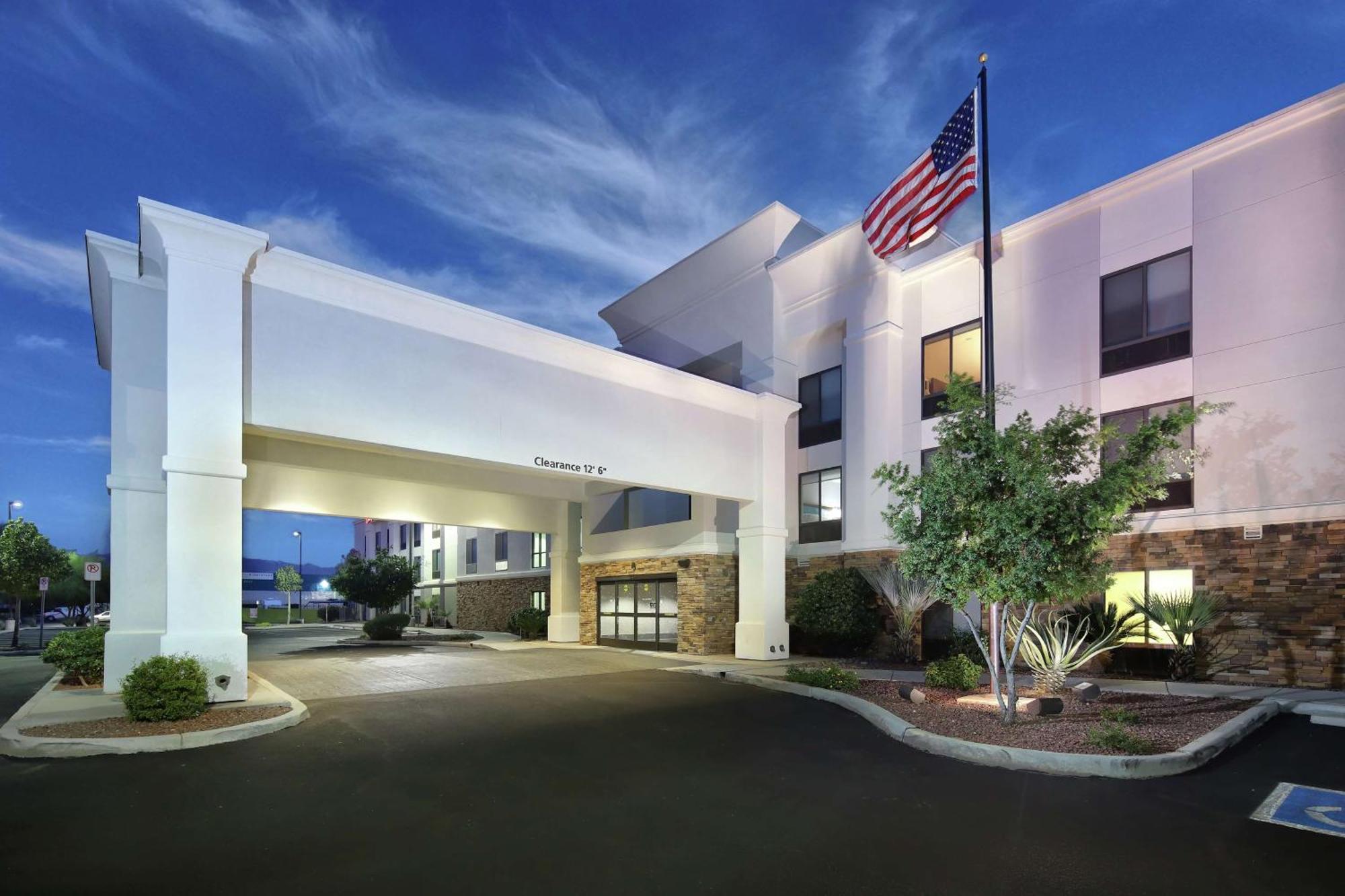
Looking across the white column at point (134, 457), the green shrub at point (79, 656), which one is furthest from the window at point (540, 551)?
the white column at point (134, 457)

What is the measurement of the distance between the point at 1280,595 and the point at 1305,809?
9210 mm

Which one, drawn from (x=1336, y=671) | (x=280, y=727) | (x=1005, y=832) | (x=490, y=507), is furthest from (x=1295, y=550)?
(x=490, y=507)

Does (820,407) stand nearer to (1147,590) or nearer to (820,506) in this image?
(820,506)

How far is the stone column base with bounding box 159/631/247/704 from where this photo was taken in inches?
444

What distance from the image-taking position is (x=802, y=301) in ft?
76.4

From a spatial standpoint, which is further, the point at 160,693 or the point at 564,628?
the point at 564,628

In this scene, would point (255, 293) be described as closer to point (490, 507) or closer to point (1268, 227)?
point (490, 507)

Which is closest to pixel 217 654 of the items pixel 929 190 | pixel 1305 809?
pixel 1305 809

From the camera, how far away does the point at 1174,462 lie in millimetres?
15703

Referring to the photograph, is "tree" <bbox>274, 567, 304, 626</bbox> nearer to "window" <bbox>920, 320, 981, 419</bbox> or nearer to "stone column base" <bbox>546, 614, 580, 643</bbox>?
"stone column base" <bbox>546, 614, 580, 643</bbox>

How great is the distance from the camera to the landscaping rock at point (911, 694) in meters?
12.4

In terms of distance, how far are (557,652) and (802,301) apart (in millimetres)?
12905

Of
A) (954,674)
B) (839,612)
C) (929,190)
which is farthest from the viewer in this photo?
(839,612)

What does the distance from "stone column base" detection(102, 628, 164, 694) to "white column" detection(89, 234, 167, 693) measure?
0.04ft
